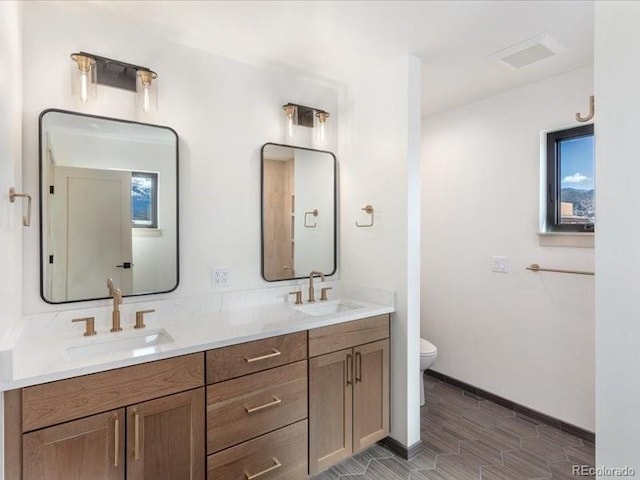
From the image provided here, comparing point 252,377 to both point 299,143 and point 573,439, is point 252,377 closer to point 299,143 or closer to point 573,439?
point 299,143

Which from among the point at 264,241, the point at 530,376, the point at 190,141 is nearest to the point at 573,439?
the point at 530,376

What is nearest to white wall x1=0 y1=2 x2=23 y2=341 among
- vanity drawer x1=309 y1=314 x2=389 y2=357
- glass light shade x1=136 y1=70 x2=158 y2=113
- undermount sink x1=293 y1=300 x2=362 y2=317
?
glass light shade x1=136 y1=70 x2=158 y2=113

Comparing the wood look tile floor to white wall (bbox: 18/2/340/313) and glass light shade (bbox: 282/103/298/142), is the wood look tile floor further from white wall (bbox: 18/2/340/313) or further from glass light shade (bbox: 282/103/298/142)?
glass light shade (bbox: 282/103/298/142)

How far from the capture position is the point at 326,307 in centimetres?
240

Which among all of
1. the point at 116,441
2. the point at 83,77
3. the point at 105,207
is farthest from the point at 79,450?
the point at 83,77

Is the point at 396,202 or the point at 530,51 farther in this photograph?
the point at 396,202

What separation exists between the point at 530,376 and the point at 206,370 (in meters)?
2.29

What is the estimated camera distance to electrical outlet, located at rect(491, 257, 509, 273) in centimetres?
273

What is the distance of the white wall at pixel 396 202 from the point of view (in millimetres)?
2178

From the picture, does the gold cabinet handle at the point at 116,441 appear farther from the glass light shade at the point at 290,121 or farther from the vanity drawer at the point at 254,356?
the glass light shade at the point at 290,121

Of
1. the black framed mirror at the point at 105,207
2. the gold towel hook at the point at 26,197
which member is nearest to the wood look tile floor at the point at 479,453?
the black framed mirror at the point at 105,207

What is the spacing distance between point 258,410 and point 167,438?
0.40 meters

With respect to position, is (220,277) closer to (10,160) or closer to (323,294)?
(323,294)

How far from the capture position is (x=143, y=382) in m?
1.38
